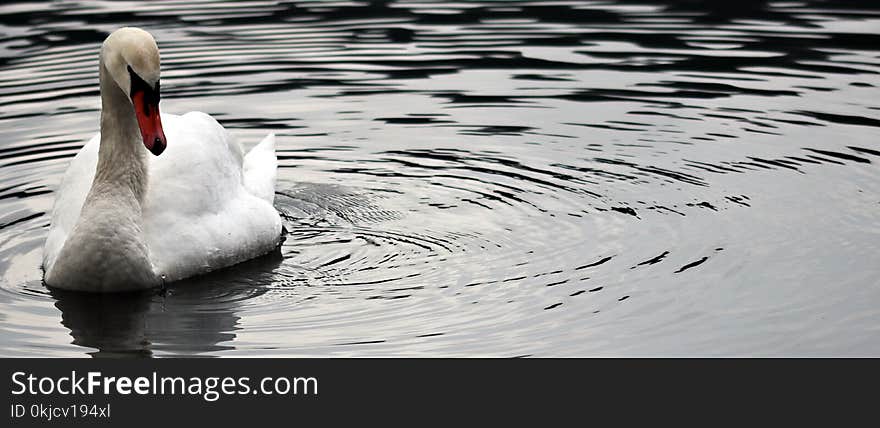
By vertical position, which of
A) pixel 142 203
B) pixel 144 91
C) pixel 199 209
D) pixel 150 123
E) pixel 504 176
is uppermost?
pixel 144 91

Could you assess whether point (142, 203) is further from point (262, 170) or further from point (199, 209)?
point (262, 170)

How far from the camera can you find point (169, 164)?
10.8 m

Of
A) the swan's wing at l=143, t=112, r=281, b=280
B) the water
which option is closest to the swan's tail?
the water

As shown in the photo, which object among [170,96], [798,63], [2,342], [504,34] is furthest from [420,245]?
[504,34]

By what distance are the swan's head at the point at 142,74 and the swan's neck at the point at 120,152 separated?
0.59 m

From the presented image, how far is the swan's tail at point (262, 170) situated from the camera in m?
12.2

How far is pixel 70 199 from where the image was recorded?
1087cm

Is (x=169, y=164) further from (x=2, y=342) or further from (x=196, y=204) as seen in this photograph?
(x=2, y=342)

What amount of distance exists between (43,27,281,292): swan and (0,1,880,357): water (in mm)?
185

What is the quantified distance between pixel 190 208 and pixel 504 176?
11.0 ft

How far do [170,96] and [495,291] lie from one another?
774cm

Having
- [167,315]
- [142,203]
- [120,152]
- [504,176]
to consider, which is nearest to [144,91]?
[120,152]

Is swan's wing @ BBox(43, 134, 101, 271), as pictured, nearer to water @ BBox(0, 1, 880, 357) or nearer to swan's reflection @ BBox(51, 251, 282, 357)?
water @ BBox(0, 1, 880, 357)

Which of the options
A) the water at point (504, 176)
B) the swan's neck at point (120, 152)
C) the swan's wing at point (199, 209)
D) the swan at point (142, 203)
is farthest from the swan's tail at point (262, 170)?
the swan's neck at point (120, 152)
